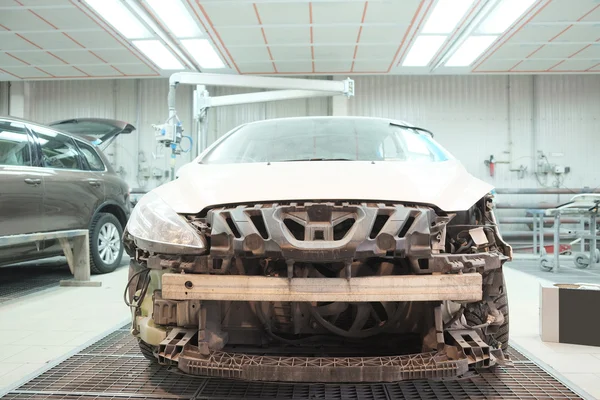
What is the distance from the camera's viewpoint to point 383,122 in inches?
103

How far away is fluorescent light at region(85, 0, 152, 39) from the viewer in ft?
19.0

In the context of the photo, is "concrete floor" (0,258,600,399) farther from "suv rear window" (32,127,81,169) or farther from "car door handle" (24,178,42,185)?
"suv rear window" (32,127,81,169)

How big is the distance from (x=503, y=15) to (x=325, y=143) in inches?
204

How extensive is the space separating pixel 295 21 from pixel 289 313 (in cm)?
560

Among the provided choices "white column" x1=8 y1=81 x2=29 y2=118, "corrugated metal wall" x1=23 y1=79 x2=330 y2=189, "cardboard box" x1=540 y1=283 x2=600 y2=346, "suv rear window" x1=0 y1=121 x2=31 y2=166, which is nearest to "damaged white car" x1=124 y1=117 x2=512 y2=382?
"cardboard box" x1=540 y1=283 x2=600 y2=346

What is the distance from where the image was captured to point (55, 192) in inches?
152

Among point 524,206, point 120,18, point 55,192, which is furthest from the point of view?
point 524,206

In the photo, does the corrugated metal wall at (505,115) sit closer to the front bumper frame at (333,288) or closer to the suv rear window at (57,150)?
the suv rear window at (57,150)

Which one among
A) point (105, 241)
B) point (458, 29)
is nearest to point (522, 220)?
point (458, 29)

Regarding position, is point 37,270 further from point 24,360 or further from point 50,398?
point 50,398

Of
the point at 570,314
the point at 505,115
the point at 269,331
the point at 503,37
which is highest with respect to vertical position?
the point at 503,37

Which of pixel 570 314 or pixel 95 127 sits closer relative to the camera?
pixel 570 314

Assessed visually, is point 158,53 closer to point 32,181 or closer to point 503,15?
point 32,181

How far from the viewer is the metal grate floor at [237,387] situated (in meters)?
1.77
